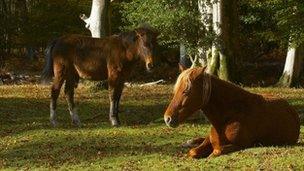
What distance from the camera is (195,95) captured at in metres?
9.01

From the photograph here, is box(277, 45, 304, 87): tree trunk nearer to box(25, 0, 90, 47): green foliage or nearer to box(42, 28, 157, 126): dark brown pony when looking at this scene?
box(42, 28, 157, 126): dark brown pony

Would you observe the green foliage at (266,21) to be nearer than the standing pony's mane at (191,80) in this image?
No

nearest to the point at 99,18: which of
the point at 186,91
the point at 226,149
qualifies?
the point at 226,149

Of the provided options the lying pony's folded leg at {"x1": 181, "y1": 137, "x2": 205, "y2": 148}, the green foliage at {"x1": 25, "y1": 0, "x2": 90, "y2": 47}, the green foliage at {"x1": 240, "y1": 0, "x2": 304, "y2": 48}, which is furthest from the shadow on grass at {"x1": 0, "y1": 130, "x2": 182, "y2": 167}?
the green foliage at {"x1": 25, "y1": 0, "x2": 90, "y2": 47}

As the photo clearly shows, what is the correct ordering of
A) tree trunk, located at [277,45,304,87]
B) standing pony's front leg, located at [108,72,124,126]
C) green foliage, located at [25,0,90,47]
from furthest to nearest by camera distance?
1. green foliage, located at [25,0,90,47]
2. tree trunk, located at [277,45,304,87]
3. standing pony's front leg, located at [108,72,124,126]

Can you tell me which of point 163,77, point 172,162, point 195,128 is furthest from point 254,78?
point 172,162

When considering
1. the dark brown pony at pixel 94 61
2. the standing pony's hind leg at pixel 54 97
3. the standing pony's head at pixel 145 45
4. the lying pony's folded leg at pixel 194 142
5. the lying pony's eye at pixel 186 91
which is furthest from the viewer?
the standing pony's hind leg at pixel 54 97

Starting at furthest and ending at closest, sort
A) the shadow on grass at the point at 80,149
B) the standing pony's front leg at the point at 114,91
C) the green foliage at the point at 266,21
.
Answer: the green foliage at the point at 266,21 → the standing pony's front leg at the point at 114,91 → the shadow on grass at the point at 80,149

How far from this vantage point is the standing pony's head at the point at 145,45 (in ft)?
46.7

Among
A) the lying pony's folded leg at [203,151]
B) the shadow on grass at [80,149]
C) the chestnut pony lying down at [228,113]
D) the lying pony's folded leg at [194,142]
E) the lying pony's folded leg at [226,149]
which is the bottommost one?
the shadow on grass at [80,149]

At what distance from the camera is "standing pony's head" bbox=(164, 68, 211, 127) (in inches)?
350

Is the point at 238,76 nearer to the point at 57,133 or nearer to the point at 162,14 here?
the point at 162,14

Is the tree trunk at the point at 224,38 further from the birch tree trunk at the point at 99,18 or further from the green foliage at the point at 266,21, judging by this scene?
the birch tree trunk at the point at 99,18

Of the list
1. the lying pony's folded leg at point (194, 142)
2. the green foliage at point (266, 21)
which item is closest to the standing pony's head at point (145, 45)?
the lying pony's folded leg at point (194, 142)
